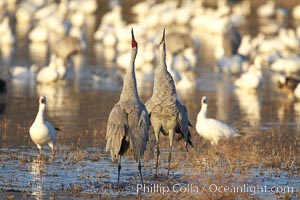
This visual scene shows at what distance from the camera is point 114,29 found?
3688 centimetres

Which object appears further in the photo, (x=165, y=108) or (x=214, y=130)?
(x=214, y=130)

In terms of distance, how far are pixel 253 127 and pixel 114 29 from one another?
1927cm

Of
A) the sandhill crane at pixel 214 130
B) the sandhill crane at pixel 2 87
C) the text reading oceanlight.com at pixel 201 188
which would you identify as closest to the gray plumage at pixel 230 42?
the sandhill crane at pixel 2 87

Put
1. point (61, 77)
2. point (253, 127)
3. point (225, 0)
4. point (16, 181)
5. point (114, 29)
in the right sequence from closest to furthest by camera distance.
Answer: point (16, 181), point (253, 127), point (61, 77), point (114, 29), point (225, 0)

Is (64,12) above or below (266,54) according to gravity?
above

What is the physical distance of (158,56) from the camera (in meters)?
30.2

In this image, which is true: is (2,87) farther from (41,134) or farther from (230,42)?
(230,42)

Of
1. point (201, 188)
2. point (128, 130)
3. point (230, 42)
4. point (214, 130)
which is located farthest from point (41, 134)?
point (230, 42)

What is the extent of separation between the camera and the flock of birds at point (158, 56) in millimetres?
12203

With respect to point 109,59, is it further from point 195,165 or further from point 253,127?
point 195,165

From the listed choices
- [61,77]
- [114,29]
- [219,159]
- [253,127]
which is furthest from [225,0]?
[219,159]

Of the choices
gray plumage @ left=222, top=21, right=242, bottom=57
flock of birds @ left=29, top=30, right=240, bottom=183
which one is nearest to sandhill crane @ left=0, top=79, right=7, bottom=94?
flock of birds @ left=29, top=30, right=240, bottom=183

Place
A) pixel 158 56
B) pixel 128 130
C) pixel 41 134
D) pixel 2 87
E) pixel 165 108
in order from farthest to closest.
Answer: pixel 158 56 < pixel 2 87 < pixel 41 134 < pixel 165 108 < pixel 128 130

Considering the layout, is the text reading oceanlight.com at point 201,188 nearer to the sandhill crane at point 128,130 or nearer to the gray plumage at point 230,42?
the sandhill crane at point 128,130
